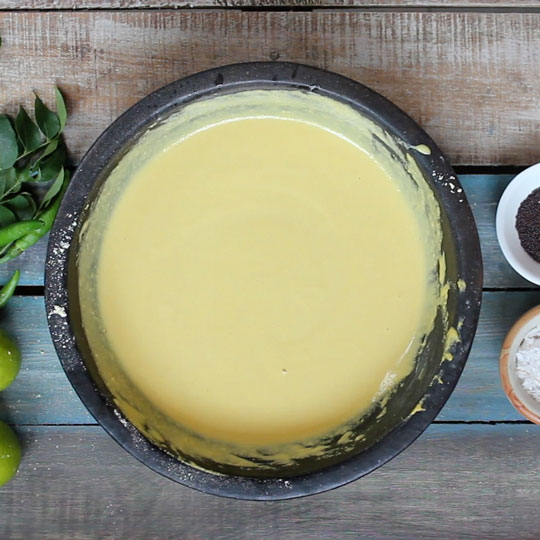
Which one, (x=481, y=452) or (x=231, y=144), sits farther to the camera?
(x=481, y=452)

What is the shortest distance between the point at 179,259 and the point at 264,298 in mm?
147

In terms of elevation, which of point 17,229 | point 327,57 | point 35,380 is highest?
point 327,57

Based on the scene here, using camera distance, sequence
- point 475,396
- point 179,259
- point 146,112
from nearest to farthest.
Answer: point 146,112, point 179,259, point 475,396

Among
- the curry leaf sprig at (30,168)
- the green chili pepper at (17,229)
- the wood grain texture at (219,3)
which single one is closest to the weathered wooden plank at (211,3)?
the wood grain texture at (219,3)

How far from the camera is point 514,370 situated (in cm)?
116

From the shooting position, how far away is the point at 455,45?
1195mm

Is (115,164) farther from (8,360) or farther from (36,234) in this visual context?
(8,360)

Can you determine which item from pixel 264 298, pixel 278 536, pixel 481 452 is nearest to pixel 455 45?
pixel 264 298

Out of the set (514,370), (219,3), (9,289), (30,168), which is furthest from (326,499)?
(219,3)

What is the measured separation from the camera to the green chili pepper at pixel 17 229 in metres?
1.10

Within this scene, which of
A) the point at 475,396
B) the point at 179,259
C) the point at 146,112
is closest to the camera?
the point at 146,112

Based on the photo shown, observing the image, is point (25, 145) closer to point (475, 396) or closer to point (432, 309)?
point (432, 309)

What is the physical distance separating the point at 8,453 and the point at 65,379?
0.15 metres

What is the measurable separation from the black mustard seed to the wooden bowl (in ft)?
0.34
